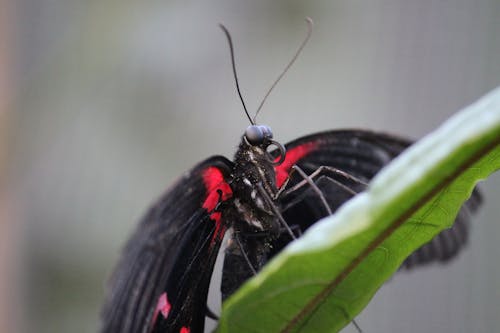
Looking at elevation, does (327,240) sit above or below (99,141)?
below

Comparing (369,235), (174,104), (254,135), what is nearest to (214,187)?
(254,135)

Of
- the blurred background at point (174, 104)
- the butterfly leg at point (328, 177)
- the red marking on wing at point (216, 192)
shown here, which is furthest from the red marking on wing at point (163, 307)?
the blurred background at point (174, 104)

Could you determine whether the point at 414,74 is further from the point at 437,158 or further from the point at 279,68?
the point at 437,158

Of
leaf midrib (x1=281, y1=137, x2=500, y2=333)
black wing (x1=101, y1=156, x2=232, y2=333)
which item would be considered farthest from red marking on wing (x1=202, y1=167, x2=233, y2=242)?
leaf midrib (x1=281, y1=137, x2=500, y2=333)

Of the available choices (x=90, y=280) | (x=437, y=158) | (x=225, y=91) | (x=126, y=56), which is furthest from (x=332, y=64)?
(x=437, y=158)

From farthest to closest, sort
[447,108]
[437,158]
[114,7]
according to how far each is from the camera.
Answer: [447,108] < [114,7] < [437,158]

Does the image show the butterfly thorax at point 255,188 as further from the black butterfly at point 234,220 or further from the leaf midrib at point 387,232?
the leaf midrib at point 387,232

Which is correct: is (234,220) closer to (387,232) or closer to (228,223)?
(228,223)
